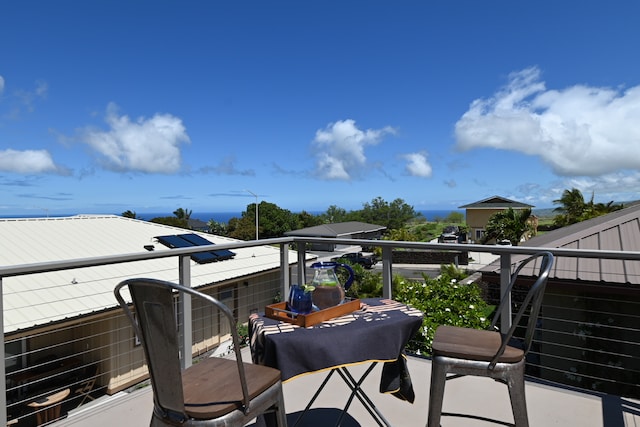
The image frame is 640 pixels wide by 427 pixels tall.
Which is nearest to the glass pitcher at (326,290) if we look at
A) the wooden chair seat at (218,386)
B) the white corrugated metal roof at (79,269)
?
the wooden chair seat at (218,386)

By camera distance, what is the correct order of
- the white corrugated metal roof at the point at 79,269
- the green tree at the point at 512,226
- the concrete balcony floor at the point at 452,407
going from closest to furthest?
the concrete balcony floor at the point at 452,407, the white corrugated metal roof at the point at 79,269, the green tree at the point at 512,226

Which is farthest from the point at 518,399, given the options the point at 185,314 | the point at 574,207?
the point at 574,207

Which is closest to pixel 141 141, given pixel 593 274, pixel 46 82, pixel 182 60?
pixel 46 82

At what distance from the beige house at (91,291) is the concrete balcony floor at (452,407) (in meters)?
4.32

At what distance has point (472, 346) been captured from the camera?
5.79 feet

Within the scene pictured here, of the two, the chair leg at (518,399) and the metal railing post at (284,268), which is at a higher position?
the metal railing post at (284,268)

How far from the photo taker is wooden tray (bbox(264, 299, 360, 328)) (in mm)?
1750

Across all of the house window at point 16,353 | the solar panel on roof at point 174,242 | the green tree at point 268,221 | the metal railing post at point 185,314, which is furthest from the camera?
the green tree at point 268,221

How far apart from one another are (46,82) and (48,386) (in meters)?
33.5

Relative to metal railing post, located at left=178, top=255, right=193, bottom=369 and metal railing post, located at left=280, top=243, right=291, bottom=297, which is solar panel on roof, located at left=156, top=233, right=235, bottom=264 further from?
metal railing post, located at left=178, top=255, right=193, bottom=369

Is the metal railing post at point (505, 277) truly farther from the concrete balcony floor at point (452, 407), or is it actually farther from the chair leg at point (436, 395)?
the chair leg at point (436, 395)

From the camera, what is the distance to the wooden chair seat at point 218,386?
128cm

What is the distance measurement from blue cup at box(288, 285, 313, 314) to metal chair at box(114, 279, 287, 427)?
0.43 m

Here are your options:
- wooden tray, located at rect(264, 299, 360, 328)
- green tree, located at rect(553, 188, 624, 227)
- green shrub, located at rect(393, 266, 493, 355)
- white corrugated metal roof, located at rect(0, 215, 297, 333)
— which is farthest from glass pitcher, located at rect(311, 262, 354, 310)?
green tree, located at rect(553, 188, 624, 227)
